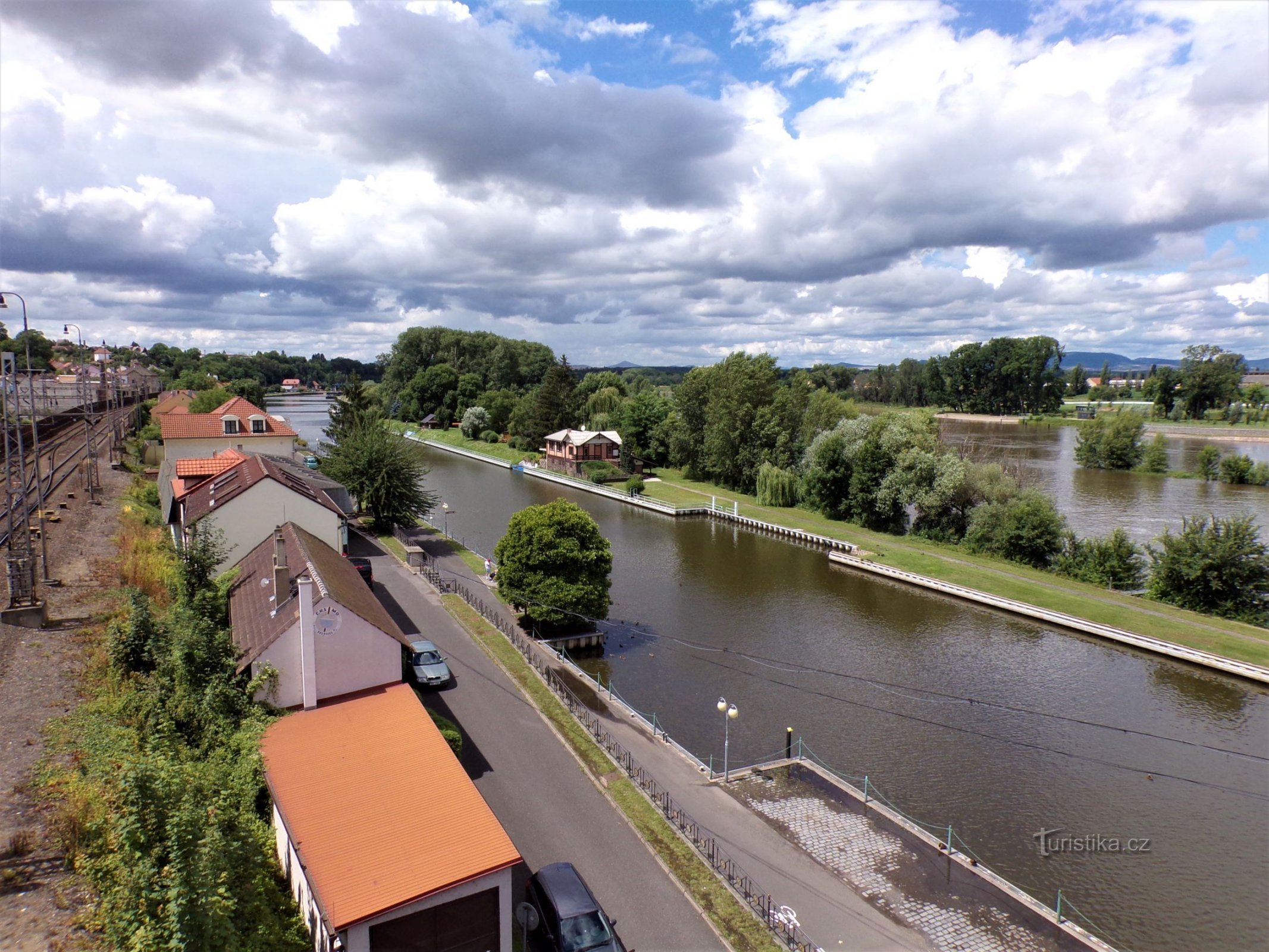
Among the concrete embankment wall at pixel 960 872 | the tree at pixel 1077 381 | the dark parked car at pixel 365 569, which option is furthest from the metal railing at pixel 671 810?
the tree at pixel 1077 381

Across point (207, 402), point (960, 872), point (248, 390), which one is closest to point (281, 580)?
point (960, 872)

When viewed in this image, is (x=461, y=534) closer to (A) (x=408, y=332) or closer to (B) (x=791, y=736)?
(B) (x=791, y=736)

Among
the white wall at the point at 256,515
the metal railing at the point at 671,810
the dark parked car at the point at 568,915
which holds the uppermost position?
the white wall at the point at 256,515

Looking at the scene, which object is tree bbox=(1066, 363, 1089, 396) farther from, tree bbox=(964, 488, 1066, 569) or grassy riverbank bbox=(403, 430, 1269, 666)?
tree bbox=(964, 488, 1066, 569)

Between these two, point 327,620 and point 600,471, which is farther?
point 600,471

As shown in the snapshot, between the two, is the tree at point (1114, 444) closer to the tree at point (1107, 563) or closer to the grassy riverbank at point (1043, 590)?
the grassy riverbank at point (1043, 590)

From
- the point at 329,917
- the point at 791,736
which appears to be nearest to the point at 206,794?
the point at 329,917

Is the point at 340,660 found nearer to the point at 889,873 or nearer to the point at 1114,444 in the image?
the point at 889,873
